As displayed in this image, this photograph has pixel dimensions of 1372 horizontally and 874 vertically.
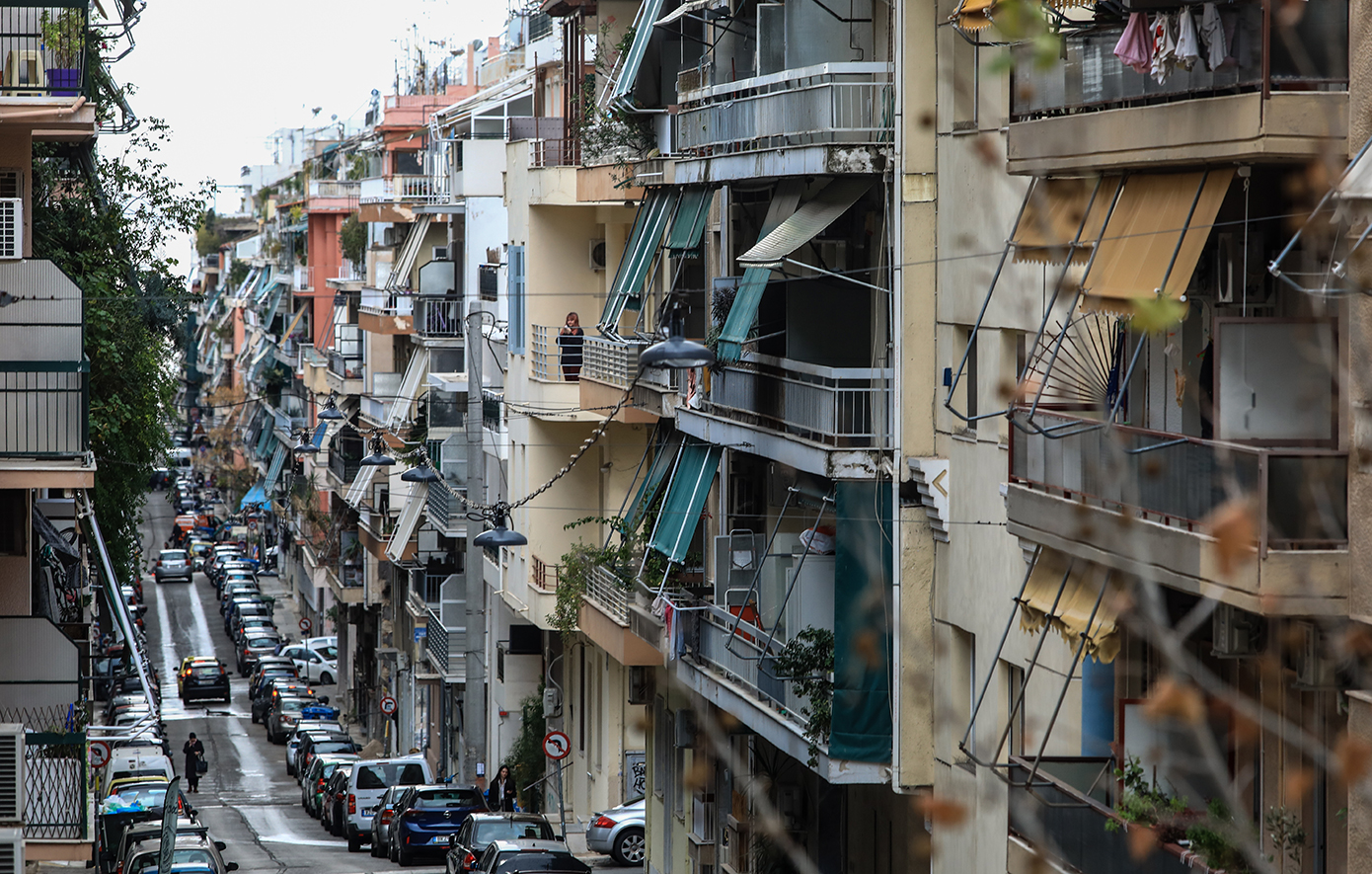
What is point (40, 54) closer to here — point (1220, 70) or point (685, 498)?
point (685, 498)

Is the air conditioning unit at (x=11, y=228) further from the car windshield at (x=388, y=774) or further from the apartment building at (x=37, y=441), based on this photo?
the car windshield at (x=388, y=774)

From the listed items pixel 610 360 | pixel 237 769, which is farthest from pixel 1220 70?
pixel 237 769

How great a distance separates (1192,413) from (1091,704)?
2.71 meters

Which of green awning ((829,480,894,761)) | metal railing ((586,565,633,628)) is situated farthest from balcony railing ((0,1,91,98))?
metal railing ((586,565,633,628))

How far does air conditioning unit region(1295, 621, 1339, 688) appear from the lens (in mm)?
10984

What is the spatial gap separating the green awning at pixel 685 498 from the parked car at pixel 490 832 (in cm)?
569

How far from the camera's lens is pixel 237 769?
192ft

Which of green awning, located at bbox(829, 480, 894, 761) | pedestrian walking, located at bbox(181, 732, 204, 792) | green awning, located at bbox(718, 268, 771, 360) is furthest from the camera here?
pedestrian walking, located at bbox(181, 732, 204, 792)

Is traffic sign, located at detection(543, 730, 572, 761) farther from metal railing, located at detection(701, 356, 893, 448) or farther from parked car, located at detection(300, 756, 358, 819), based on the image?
metal railing, located at detection(701, 356, 893, 448)

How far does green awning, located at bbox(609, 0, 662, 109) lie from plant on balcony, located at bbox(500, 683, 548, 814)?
51.8 feet

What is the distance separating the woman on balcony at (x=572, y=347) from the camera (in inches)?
1310

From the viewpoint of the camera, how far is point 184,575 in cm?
10475

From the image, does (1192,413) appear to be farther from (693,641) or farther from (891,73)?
(693,641)

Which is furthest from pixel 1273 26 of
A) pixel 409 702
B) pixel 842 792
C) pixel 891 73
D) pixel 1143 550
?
pixel 409 702
